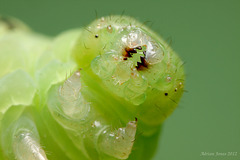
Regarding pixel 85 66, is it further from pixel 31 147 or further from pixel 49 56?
pixel 31 147

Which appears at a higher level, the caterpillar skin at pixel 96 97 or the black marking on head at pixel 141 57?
the black marking on head at pixel 141 57

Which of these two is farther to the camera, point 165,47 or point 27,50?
point 27,50

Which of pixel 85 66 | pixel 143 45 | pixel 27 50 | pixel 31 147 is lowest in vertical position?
pixel 31 147

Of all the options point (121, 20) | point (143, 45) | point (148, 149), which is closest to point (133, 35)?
point (143, 45)

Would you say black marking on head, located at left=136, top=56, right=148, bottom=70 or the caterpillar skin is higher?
black marking on head, located at left=136, top=56, right=148, bottom=70

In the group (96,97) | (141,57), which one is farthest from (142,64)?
(96,97)

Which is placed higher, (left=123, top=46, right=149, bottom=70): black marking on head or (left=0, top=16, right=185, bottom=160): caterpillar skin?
(left=123, top=46, right=149, bottom=70): black marking on head
